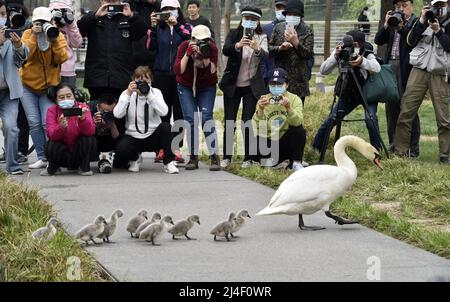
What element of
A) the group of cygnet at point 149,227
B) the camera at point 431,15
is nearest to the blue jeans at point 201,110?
the camera at point 431,15

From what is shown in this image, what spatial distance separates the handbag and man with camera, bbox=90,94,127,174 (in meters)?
3.15

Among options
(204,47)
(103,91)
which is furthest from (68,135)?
(204,47)

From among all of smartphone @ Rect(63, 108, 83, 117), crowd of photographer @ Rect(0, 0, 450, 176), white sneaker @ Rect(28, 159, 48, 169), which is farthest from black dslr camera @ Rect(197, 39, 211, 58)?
white sneaker @ Rect(28, 159, 48, 169)

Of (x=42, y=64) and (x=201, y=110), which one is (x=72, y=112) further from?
(x=201, y=110)

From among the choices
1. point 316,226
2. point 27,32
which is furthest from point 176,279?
point 27,32

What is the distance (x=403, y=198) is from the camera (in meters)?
10.3

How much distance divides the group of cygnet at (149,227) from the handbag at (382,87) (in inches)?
165

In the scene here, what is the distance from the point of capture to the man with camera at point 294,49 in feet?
40.8

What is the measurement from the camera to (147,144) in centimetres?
1225

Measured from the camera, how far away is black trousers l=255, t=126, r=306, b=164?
1202cm

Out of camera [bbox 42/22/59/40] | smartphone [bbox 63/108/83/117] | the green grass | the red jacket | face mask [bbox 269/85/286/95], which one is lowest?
the green grass

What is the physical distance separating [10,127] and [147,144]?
1683mm

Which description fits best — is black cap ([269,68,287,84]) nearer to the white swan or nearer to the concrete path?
the concrete path

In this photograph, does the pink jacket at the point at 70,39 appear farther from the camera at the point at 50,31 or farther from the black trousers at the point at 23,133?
the black trousers at the point at 23,133
